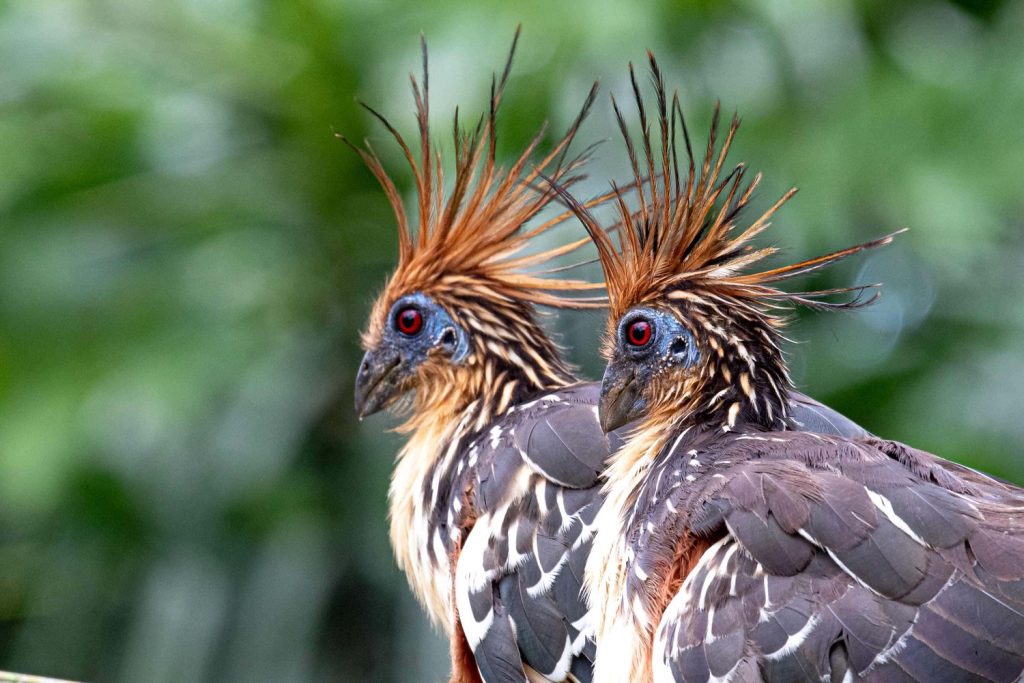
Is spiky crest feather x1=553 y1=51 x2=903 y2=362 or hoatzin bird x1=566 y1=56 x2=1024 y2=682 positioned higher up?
spiky crest feather x1=553 y1=51 x2=903 y2=362

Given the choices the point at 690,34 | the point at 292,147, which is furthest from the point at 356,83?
the point at 690,34

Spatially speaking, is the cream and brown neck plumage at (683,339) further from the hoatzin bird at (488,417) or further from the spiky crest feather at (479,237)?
the spiky crest feather at (479,237)

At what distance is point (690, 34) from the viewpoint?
484 centimetres

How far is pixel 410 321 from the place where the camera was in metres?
3.71

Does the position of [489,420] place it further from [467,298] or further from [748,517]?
[748,517]

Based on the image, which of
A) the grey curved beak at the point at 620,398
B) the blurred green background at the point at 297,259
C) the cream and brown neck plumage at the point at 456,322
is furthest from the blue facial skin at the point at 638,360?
the blurred green background at the point at 297,259

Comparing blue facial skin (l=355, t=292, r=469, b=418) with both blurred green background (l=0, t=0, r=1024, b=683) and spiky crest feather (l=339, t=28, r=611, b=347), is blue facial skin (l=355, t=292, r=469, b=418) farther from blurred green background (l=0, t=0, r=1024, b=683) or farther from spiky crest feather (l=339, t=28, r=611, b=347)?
blurred green background (l=0, t=0, r=1024, b=683)

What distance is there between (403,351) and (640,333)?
1.04 m

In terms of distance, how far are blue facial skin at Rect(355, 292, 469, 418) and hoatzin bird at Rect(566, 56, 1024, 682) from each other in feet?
2.45

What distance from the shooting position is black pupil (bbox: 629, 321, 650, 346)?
9.54ft

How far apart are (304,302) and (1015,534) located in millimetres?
3254

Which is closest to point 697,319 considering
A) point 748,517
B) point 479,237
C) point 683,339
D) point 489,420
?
point 683,339

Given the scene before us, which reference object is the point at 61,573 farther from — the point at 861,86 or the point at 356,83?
the point at 861,86

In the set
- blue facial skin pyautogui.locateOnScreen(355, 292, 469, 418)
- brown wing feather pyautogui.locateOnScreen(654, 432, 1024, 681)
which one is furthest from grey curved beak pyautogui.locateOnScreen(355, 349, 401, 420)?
brown wing feather pyautogui.locateOnScreen(654, 432, 1024, 681)
